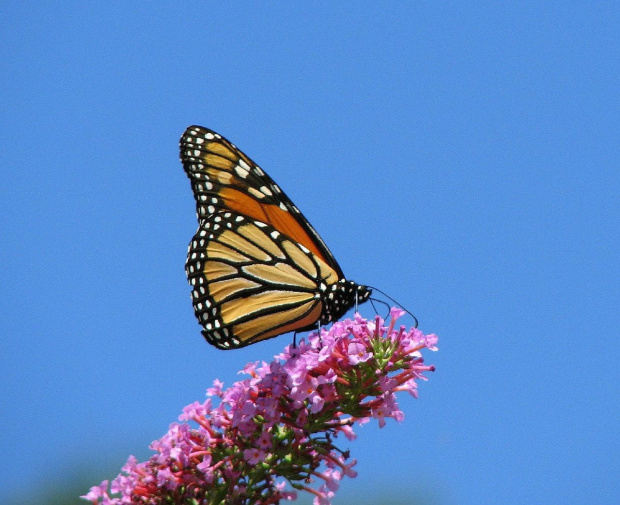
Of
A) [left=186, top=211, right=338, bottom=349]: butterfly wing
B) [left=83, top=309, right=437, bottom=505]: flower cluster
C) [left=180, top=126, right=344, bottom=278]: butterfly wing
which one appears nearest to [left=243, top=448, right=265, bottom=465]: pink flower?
[left=83, top=309, right=437, bottom=505]: flower cluster

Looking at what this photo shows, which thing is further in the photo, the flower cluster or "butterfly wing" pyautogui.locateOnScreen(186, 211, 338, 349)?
"butterfly wing" pyautogui.locateOnScreen(186, 211, 338, 349)

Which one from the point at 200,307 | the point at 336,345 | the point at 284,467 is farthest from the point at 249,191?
the point at 284,467

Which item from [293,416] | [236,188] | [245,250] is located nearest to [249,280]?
[245,250]

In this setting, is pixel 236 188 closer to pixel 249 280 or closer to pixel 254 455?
pixel 249 280

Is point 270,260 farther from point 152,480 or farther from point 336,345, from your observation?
point 152,480

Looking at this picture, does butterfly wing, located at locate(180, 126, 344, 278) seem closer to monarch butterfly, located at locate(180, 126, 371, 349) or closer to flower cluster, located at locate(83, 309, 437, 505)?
monarch butterfly, located at locate(180, 126, 371, 349)

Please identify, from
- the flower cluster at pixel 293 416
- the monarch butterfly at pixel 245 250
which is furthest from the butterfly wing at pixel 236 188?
the flower cluster at pixel 293 416

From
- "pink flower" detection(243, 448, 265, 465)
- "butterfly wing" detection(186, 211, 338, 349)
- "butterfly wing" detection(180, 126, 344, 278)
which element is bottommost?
"pink flower" detection(243, 448, 265, 465)
